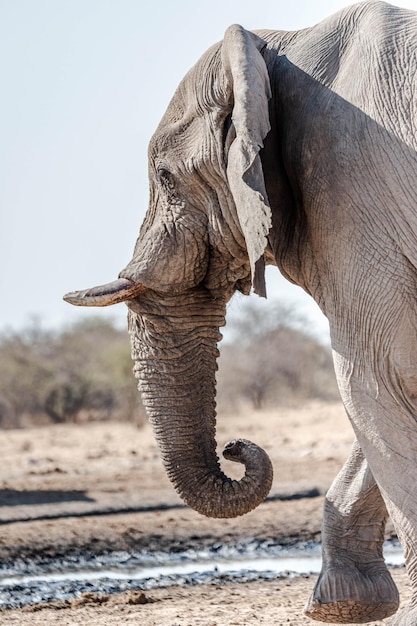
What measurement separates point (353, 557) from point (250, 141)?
6.40ft

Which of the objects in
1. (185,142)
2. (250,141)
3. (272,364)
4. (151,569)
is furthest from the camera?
(272,364)

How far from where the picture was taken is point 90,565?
7727 millimetres

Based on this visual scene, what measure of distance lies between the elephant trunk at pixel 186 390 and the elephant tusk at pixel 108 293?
8 centimetres

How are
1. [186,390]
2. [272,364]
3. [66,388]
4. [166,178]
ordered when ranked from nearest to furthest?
[166,178] < [186,390] < [66,388] < [272,364]

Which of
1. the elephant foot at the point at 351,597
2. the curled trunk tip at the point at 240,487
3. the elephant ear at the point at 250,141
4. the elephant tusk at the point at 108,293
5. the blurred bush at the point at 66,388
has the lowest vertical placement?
the elephant foot at the point at 351,597

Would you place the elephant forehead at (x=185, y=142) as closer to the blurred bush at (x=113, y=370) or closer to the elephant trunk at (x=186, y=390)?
the elephant trunk at (x=186, y=390)

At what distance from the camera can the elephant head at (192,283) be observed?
4527 millimetres

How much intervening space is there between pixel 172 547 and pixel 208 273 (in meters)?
3.77

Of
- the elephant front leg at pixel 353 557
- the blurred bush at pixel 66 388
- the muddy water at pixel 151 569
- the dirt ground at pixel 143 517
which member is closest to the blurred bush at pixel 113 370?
the blurred bush at pixel 66 388

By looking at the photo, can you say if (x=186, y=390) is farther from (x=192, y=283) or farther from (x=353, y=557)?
(x=353, y=557)

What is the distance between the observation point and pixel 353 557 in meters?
5.05

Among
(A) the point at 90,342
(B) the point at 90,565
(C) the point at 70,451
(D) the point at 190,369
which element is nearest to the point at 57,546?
(B) the point at 90,565

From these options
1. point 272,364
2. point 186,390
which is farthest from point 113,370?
point 186,390

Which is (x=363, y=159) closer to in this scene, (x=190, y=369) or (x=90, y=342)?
(x=190, y=369)
